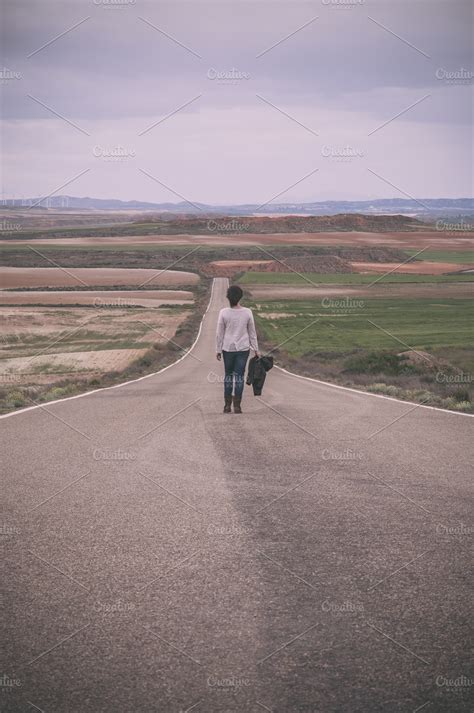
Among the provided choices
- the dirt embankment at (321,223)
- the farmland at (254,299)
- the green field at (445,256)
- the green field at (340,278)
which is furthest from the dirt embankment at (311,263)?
the dirt embankment at (321,223)

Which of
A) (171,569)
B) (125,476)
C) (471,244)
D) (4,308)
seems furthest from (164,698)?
(471,244)

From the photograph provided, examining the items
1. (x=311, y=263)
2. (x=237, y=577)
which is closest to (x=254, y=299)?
(x=311, y=263)

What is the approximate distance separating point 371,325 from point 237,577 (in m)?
64.4

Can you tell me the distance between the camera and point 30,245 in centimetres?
12188

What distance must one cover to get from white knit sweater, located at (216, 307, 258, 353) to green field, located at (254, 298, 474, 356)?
3396cm

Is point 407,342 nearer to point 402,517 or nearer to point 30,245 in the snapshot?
point 402,517

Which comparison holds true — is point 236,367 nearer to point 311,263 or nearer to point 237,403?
point 237,403

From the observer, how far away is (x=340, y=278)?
102 meters

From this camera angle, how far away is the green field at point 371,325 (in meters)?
54.2

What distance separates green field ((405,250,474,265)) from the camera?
94.9m

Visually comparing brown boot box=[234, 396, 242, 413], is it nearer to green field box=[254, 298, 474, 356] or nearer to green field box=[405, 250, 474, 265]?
green field box=[254, 298, 474, 356]

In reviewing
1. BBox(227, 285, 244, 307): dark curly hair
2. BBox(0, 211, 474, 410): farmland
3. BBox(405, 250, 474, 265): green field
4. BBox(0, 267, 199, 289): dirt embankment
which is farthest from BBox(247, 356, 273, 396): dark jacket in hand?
BBox(405, 250, 474, 265): green field

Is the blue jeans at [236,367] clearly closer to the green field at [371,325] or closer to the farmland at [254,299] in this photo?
the farmland at [254,299]

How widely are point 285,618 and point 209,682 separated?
0.80 metres
